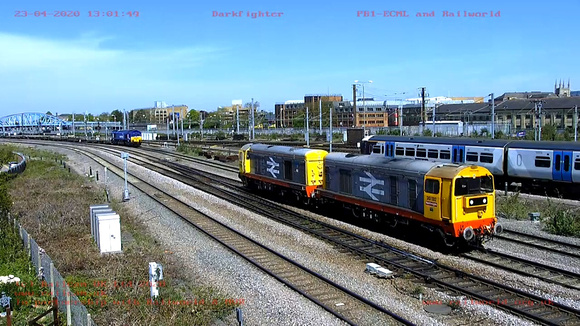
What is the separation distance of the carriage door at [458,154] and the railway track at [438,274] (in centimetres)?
1214

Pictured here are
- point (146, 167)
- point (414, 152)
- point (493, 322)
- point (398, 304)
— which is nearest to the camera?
point (493, 322)

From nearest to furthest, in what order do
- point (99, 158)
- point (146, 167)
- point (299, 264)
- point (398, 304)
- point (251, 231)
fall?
point (398, 304) < point (299, 264) < point (251, 231) < point (146, 167) < point (99, 158)

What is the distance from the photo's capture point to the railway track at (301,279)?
11.5m

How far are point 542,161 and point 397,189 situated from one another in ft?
41.4

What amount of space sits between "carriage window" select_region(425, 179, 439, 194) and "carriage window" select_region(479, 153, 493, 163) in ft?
47.2

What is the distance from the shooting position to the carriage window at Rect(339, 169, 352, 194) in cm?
2221

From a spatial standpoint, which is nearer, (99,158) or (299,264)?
(299,264)

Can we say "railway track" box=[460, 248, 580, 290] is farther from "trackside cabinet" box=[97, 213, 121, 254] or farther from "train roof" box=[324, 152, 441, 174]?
"trackside cabinet" box=[97, 213, 121, 254]

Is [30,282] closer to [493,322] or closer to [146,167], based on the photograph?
[493,322]

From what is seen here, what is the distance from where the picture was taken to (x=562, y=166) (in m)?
26.3

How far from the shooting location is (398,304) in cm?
1228

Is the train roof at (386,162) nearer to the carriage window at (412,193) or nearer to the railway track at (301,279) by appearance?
the carriage window at (412,193)

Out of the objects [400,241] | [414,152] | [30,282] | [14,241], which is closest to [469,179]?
[400,241]

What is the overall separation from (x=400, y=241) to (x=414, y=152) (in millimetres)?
16523
